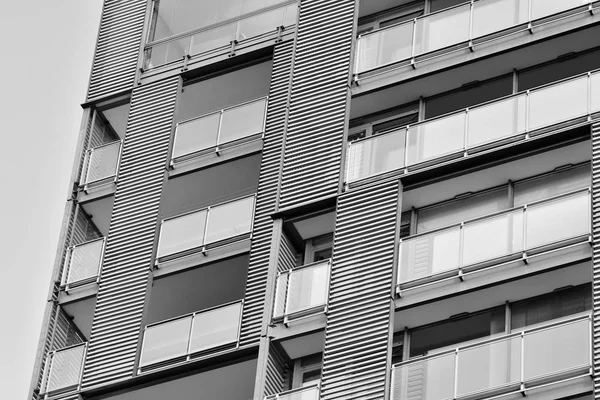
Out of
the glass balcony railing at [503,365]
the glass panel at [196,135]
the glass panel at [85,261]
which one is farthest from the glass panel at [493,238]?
the glass panel at [85,261]

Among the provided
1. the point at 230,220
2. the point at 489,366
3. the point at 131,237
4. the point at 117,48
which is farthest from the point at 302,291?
the point at 117,48

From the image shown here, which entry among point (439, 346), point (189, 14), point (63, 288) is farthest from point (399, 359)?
point (189, 14)

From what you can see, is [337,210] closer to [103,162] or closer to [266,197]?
[266,197]

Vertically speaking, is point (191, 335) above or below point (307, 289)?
below

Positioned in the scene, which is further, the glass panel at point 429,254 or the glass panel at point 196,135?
the glass panel at point 196,135

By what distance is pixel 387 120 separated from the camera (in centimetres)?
3528

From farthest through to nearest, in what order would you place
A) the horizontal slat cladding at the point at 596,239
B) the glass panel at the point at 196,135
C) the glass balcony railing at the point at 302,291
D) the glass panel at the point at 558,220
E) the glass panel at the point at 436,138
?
1. the glass panel at the point at 196,135
2. the glass panel at the point at 436,138
3. the glass balcony railing at the point at 302,291
4. the glass panel at the point at 558,220
5. the horizontal slat cladding at the point at 596,239

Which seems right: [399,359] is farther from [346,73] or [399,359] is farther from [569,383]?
[346,73]

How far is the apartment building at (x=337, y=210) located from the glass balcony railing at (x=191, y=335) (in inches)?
1.9

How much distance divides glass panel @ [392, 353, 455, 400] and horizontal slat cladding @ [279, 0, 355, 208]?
17.3 feet

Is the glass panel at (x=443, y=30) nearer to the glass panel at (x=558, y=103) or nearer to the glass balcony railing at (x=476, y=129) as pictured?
the glass balcony railing at (x=476, y=129)

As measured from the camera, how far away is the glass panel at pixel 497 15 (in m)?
33.8

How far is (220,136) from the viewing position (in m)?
37.4

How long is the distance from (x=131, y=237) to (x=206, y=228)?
6.13 ft
